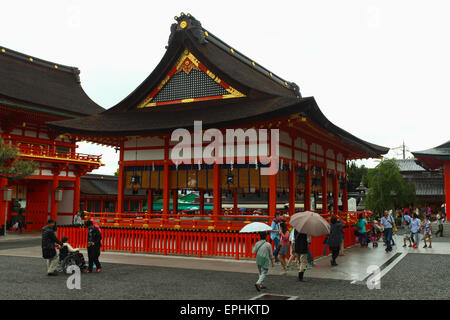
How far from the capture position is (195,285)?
10.1 m

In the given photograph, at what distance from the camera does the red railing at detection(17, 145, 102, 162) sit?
28.6 m

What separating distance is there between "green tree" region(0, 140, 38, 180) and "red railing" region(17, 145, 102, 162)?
4.14 meters

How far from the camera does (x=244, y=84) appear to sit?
17.4 metres

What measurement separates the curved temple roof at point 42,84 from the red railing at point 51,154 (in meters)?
3.42

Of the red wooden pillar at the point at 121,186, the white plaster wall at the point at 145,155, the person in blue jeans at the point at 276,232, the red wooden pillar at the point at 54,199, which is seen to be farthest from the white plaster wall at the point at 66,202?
the person in blue jeans at the point at 276,232

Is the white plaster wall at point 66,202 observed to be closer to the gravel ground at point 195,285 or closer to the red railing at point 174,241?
the red railing at point 174,241

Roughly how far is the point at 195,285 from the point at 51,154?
80.5 ft

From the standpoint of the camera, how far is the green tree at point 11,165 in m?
22.6

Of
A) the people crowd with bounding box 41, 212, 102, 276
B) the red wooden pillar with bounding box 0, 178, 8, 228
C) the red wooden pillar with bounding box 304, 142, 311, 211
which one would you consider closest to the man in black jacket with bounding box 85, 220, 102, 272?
the people crowd with bounding box 41, 212, 102, 276

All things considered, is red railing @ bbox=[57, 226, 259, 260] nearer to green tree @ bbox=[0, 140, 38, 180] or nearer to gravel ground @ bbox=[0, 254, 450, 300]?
gravel ground @ bbox=[0, 254, 450, 300]

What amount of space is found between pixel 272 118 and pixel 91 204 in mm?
28693

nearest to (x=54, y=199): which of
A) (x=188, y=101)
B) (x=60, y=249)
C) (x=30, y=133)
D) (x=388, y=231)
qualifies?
(x=30, y=133)

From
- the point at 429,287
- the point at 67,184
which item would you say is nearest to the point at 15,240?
the point at 67,184

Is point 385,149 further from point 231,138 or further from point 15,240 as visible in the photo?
point 15,240
